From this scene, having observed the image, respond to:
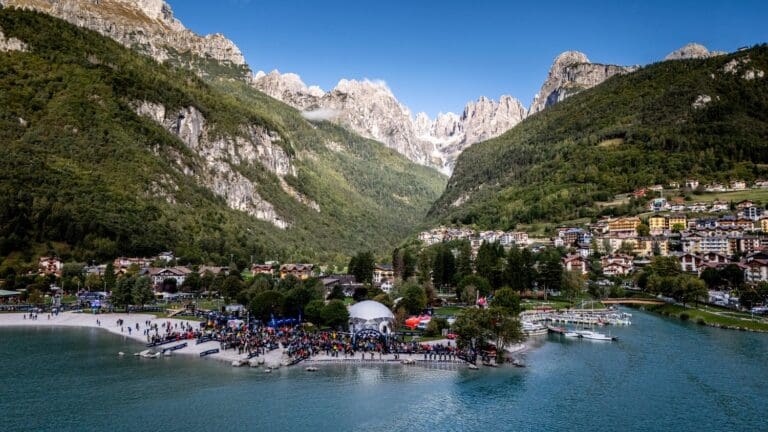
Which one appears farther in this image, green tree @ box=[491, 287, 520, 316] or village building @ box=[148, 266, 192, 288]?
village building @ box=[148, 266, 192, 288]

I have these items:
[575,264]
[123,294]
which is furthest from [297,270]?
[575,264]

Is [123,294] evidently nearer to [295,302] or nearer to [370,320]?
[295,302]

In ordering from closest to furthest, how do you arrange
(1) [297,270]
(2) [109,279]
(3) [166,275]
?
(2) [109,279] < (3) [166,275] < (1) [297,270]

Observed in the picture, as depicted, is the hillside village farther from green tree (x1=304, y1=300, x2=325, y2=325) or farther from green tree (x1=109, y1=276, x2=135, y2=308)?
green tree (x1=109, y1=276, x2=135, y2=308)

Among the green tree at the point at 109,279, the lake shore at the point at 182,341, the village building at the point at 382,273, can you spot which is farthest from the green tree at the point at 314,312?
the village building at the point at 382,273

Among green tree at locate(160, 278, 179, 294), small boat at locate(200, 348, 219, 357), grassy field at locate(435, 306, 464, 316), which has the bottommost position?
small boat at locate(200, 348, 219, 357)

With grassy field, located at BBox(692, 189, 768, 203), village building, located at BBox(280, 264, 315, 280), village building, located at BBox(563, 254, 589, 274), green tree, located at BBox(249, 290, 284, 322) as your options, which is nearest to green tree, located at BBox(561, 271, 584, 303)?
village building, located at BBox(563, 254, 589, 274)

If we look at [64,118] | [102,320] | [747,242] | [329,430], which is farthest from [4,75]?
[747,242]
